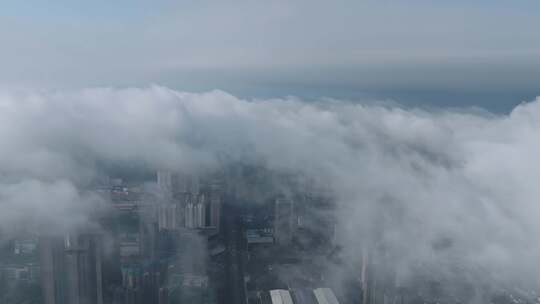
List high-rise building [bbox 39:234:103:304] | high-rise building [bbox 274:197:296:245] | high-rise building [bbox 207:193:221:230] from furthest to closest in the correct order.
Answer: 1. high-rise building [bbox 274:197:296:245]
2. high-rise building [bbox 207:193:221:230]
3. high-rise building [bbox 39:234:103:304]

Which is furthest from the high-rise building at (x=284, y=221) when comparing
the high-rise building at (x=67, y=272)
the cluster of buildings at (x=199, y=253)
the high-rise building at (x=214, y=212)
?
the high-rise building at (x=67, y=272)

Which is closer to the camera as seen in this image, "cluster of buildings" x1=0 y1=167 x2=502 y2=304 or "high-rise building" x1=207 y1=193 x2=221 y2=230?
"cluster of buildings" x1=0 y1=167 x2=502 y2=304

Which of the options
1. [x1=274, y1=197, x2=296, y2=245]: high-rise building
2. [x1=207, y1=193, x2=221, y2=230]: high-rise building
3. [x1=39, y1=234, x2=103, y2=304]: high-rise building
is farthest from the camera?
[x1=274, y1=197, x2=296, y2=245]: high-rise building

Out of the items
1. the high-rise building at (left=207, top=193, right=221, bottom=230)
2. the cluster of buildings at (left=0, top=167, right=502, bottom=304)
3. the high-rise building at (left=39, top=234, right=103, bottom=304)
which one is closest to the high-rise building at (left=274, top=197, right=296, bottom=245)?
the cluster of buildings at (left=0, top=167, right=502, bottom=304)

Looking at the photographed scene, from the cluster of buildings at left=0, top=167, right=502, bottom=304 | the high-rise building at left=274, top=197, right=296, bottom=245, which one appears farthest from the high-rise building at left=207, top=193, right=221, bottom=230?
the high-rise building at left=274, top=197, right=296, bottom=245

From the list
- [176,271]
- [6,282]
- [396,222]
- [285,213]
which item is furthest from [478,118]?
[6,282]

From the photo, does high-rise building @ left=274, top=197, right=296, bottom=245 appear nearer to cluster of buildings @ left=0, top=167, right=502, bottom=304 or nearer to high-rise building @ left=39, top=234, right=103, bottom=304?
cluster of buildings @ left=0, top=167, right=502, bottom=304

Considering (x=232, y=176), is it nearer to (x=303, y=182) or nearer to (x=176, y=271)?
(x=303, y=182)

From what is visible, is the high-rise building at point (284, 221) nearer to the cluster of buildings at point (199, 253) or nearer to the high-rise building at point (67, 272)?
the cluster of buildings at point (199, 253)

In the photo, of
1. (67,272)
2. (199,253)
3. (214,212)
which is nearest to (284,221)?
(214,212)
